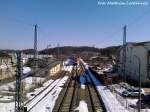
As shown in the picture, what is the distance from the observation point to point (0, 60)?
5541 centimetres

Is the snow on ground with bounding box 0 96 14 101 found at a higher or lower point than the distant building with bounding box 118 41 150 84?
lower

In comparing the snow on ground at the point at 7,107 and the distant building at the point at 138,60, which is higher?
the distant building at the point at 138,60

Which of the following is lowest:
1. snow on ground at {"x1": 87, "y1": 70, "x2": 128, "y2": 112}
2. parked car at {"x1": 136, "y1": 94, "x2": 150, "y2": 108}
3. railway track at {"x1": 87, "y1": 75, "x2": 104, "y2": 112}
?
railway track at {"x1": 87, "y1": 75, "x2": 104, "y2": 112}

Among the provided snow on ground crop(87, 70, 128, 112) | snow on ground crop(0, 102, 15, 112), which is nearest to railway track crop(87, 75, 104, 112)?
snow on ground crop(87, 70, 128, 112)

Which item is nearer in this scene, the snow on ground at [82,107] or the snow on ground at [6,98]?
the snow on ground at [82,107]

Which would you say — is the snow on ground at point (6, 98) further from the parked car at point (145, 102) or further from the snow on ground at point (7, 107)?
the parked car at point (145, 102)

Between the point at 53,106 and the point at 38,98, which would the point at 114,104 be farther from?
the point at 38,98

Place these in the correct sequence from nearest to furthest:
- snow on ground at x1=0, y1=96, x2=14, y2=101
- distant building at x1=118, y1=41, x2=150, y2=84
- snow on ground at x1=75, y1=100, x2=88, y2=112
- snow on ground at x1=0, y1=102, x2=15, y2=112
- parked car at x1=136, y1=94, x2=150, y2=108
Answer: snow on ground at x1=0, y1=102, x2=15, y2=112
snow on ground at x1=75, y1=100, x2=88, y2=112
parked car at x1=136, y1=94, x2=150, y2=108
snow on ground at x1=0, y1=96, x2=14, y2=101
distant building at x1=118, y1=41, x2=150, y2=84

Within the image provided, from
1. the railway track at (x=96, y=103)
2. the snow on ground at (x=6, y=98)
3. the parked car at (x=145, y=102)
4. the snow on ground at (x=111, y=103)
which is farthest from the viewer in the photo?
the snow on ground at (x=6, y=98)

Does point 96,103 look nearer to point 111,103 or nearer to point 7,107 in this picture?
point 111,103

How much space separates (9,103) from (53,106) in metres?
4.27

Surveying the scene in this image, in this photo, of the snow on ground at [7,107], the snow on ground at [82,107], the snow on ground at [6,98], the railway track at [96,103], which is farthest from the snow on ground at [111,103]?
the snow on ground at [6,98]

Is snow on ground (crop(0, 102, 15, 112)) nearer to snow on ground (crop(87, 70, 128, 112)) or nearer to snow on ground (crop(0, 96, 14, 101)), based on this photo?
snow on ground (crop(0, 96, 14, 101))

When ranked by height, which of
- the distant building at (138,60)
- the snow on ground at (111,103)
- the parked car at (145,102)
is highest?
the distant building at (138,60)
